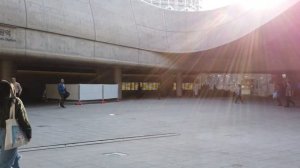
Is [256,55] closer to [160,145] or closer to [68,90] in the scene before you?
[68,90]

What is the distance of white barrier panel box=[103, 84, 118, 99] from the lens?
29.0m

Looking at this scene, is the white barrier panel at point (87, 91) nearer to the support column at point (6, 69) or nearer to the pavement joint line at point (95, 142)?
the support column at point (6, 69)

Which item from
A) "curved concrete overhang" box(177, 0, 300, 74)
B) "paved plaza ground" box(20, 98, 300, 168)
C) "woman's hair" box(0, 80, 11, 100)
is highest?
"curved concrete overhang" box(177, 0, 300, 74)

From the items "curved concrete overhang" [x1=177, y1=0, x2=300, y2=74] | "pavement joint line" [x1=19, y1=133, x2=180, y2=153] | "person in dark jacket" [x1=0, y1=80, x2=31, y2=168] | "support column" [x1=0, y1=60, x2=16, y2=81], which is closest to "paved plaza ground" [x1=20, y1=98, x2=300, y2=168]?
"pavement joint line" [x1=19, y1=133, x2=180, y2=153]

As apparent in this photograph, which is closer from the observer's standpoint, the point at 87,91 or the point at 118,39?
the point at 87,91

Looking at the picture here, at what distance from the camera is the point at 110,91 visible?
2967 centimetres

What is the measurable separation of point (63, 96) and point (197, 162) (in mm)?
16093

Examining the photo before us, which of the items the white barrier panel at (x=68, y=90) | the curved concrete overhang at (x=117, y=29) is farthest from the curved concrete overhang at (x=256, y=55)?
the white barrier panel at (x=68, y=90)

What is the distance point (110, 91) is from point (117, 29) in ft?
16.4

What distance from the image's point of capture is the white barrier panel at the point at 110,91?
2897 cm

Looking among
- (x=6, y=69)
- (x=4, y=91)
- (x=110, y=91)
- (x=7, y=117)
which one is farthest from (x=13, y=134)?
(x=110, y=91)

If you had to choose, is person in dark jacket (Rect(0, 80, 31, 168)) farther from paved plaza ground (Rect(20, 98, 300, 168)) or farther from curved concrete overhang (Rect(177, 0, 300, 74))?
curved concrete overhang (Rect(177, 0, 300, 74))

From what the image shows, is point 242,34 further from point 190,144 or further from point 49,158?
point 49,158

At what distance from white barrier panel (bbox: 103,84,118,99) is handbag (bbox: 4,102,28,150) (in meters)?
23.7
